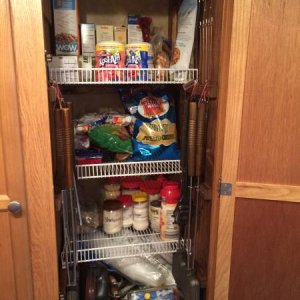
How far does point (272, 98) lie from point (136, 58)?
1.79 ft

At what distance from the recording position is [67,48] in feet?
3.76

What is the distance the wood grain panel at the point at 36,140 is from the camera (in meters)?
0.81

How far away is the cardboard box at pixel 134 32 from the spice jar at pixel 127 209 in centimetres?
71

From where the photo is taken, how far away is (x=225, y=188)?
98 cm

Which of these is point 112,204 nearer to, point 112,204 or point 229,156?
point 112,204

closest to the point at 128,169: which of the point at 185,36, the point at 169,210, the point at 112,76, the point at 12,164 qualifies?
the point at 169,210

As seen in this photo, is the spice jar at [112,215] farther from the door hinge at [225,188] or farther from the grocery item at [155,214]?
the door hinge at [225,188]

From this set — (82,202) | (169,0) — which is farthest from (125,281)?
(169,0)

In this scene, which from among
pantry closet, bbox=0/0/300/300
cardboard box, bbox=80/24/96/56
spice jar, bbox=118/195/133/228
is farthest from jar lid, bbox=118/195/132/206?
cardboard box, bbox=80/24/96/56

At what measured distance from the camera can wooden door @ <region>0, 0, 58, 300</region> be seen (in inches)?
32.2

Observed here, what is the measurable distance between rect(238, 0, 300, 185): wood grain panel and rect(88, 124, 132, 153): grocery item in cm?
53

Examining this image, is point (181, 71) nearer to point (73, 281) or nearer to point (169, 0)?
point (169, 0)

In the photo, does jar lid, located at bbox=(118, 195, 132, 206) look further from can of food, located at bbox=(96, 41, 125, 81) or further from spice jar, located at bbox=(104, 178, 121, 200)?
can of food, located at bbox=(96, 41, 125, 81)

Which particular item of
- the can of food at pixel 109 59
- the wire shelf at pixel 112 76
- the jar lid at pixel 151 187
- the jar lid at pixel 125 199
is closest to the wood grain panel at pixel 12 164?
the wire shelf at pixel 112 76
